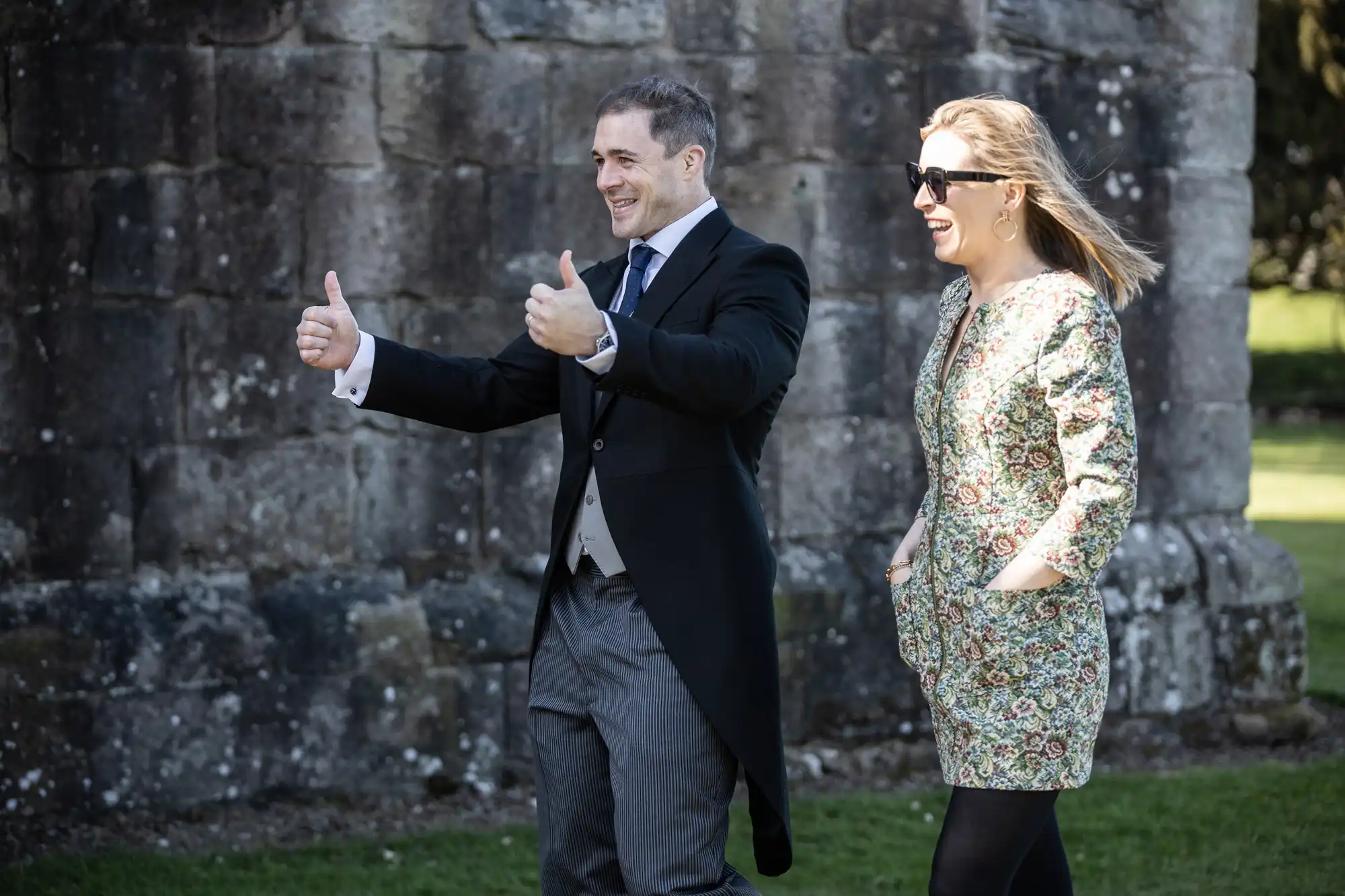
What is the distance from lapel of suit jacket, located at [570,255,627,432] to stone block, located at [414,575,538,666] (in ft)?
7.47

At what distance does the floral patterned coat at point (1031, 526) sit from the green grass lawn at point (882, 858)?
1.83 m

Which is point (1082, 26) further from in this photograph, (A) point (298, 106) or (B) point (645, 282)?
(B) point (645, 282)

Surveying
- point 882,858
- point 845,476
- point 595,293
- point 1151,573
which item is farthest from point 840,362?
point 595,293

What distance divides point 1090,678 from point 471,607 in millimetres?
2905

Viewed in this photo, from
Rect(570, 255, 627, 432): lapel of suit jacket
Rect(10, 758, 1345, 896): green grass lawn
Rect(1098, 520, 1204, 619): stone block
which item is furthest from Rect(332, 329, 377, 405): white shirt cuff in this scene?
Rect(1098, 520, 1204, 619): stone block

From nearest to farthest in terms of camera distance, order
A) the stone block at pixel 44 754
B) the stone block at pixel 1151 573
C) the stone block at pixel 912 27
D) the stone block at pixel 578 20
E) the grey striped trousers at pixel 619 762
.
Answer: the grey striped trousers at pixel 619 762, the stone block at pixel 44 754, the stone block at pixel 578 20, the stone block at pixel 912 27, the stone block at pixel 1151 573

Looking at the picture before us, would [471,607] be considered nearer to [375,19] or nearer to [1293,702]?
[375,19]

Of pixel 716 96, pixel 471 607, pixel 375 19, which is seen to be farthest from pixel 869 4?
pixel 471 607

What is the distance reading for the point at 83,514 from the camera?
5.53 metres

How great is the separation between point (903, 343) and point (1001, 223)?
9.61 ft

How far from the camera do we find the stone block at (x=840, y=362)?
6.24 metres

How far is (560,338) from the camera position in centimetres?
297

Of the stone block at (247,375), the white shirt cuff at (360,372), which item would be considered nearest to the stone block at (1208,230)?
the stone block at (247,375)

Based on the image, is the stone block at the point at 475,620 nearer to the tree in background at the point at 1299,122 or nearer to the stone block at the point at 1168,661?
the stone block at the point at 1168,661
